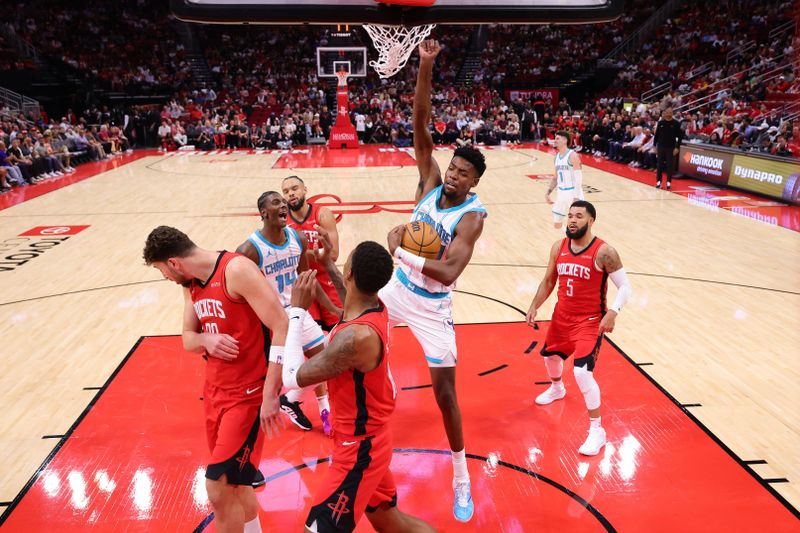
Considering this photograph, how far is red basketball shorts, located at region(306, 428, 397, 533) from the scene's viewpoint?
2.74m

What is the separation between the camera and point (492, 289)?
26.0 feet

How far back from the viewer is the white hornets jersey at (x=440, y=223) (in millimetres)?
3949

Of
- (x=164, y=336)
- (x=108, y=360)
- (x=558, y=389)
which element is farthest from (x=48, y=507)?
(x=558, y=389)

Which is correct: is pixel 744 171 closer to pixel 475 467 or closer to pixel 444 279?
pixel 475 467

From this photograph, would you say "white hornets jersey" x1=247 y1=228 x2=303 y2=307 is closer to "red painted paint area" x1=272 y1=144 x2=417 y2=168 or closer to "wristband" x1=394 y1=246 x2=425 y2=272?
"wristband" x1=394 y1=246 x2=425 y2=272

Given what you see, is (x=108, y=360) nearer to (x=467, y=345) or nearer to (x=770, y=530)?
(x=467, y=345)

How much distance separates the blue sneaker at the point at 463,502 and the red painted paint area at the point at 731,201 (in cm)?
958

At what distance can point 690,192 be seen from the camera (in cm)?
1445

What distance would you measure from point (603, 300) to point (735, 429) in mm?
1385

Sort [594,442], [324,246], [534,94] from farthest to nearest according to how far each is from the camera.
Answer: [534,94]
[594,442]
[324,246]

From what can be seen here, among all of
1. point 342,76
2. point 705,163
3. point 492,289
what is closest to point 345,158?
point 342,76

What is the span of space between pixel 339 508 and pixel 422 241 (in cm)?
170

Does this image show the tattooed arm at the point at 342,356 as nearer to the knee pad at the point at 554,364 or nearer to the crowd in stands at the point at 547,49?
the knee pad at the point at 554,364

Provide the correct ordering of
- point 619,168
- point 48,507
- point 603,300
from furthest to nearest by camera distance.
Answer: point 619,168
point 603,300
point 48,507
